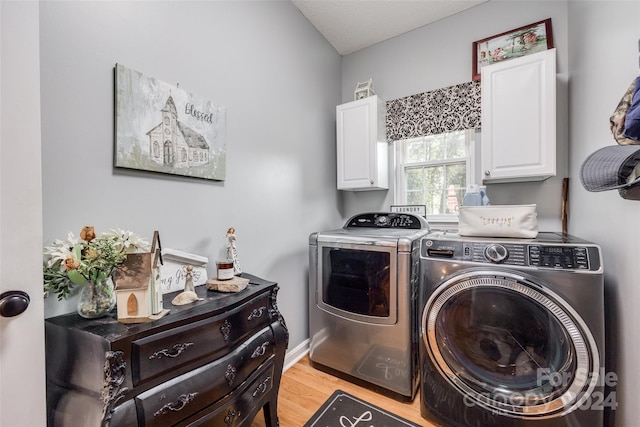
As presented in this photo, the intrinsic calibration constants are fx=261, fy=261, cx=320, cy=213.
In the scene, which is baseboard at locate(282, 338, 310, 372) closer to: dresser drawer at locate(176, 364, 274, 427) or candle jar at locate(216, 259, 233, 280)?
dresser drawer at locate(176, 364, 274, 427)

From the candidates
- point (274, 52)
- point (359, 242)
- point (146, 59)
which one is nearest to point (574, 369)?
point (359, 242)

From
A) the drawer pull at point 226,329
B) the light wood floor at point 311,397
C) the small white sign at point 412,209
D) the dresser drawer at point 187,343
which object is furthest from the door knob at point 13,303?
the small white sign at point 412,209

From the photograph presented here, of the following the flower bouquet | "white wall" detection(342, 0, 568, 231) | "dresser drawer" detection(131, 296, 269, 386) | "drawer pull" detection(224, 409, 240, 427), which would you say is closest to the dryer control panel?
"white wall" detection(342, 0, 568, 231)

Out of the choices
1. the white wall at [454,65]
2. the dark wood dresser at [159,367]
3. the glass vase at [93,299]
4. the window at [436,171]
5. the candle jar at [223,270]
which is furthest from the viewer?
the window at [436,171]

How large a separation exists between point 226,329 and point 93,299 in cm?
47

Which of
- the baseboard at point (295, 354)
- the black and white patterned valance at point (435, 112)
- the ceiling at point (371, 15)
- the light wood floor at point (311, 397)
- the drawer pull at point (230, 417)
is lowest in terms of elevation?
the light wood floor at point (311, 397)

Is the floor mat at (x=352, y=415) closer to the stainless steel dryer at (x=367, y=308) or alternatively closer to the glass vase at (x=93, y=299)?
the stainless steel dryer at (x=367, y=308)

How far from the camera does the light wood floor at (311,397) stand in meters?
1.55

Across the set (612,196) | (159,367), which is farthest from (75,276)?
(612,196)

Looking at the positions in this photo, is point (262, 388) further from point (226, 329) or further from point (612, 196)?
point (612, 196)

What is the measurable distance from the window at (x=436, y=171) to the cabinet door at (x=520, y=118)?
13.2 inches

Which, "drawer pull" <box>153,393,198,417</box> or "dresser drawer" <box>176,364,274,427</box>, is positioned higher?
"drawer pull" <box>153,393,198,417</box>

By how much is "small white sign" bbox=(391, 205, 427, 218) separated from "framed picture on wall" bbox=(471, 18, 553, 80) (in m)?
1.14

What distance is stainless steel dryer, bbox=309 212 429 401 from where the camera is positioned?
1.66 meters
